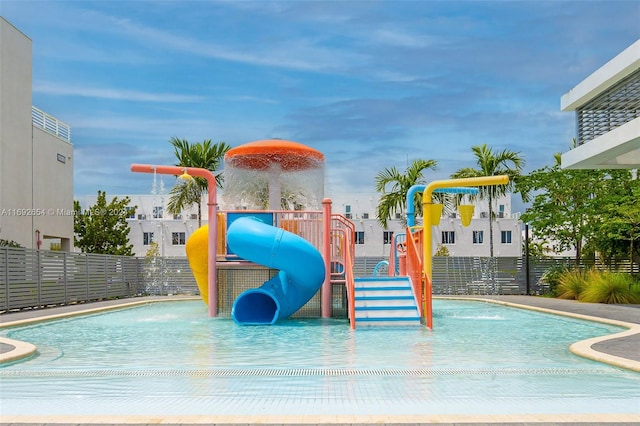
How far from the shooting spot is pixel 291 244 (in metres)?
13.8

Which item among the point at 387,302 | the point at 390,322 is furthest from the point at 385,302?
the point at 390,322

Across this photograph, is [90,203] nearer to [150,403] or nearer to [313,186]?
[313,186]

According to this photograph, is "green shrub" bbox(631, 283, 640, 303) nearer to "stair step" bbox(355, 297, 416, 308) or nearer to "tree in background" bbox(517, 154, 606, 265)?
"tree in background" bbox(517, 154, 606, 265)

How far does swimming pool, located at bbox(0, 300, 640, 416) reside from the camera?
5.95 meters

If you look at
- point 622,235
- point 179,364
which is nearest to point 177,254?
point 622,235

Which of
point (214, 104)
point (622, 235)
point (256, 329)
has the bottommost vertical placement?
point (256, 329)

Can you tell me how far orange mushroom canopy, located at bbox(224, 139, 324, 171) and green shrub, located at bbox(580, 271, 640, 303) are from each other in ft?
33.2

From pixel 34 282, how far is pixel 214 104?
8.28 meters

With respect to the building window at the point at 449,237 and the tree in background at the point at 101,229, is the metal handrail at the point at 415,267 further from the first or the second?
the building window at the point at 449,237

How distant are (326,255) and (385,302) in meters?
1.82

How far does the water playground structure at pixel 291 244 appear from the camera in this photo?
13.9m

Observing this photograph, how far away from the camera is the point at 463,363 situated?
8.57 metres

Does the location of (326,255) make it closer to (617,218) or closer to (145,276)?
(617,218)

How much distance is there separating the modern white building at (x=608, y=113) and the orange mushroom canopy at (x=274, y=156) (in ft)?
28.0
